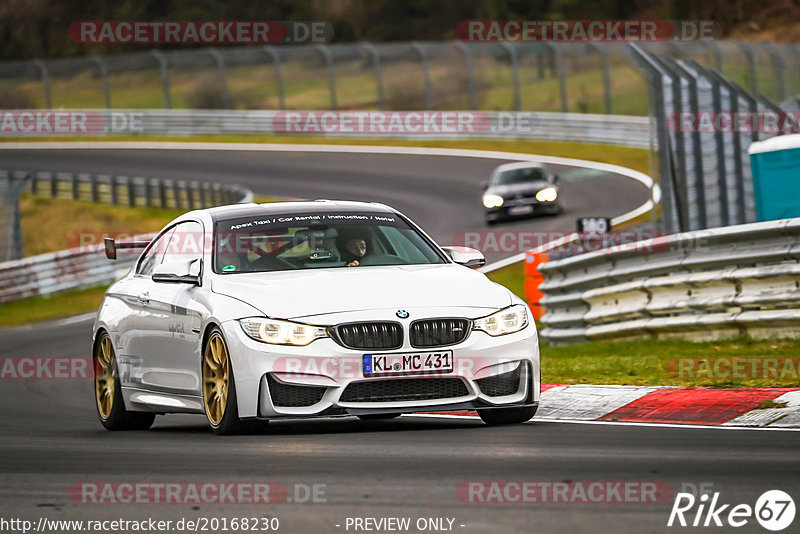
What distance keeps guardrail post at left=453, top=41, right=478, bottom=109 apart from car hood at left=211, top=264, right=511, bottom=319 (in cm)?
4102

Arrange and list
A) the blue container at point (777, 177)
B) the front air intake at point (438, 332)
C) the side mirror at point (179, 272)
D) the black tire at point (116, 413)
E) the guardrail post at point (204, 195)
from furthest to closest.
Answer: the guardrail post at point (204, 195), the blue container at point (777, 177), the black tire at point (116, 413), the side mirror at point (179, 272), the front air intake at point (438, 332)

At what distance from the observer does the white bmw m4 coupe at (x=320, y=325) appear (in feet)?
29.1

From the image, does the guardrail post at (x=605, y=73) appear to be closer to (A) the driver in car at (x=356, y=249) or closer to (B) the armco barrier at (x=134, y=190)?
(B) the armco barrier at (x=134, y=190)

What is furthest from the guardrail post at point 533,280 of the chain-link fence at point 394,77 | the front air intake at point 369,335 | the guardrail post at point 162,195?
the guardrail post at point 162,195

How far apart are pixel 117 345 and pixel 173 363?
40.4 inches

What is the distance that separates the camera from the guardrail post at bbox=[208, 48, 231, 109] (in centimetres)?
5405

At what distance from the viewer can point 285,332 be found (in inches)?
350

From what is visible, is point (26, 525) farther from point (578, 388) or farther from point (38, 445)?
point (578, 388)

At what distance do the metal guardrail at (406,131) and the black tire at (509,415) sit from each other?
3185 cm

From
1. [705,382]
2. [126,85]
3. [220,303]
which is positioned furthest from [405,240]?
[126,85]

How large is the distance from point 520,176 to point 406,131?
17.7m

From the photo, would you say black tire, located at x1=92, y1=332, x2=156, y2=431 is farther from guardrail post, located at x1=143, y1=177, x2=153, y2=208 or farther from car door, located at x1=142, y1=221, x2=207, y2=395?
guardrail post, located at x1=143, y1=177, x2=153, y2=208

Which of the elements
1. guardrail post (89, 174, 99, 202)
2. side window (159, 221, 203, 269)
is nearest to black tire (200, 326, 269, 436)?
side window (159, 221, 203, 269)

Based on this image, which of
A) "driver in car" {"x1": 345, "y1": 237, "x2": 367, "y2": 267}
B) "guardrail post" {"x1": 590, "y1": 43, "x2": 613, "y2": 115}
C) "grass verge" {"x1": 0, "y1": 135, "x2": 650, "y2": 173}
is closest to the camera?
"driver in car" {"x1": 345, "y1": 237, "x2": 367, "y2": 267}
